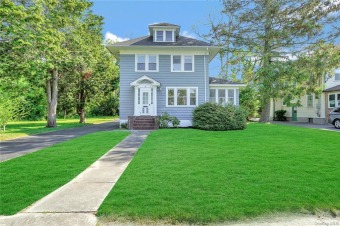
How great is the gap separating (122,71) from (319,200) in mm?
16627

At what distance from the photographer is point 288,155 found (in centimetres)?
755

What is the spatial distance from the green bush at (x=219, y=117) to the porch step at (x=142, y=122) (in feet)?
10.7

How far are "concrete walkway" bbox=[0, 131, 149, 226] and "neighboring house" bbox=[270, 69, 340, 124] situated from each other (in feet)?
82.3

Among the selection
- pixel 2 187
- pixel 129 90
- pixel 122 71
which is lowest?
pixel 2 187

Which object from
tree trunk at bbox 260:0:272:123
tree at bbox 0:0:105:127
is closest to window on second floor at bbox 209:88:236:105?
tree trunk at bbox 260:0:272:123

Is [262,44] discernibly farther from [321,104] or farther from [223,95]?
[321,104]

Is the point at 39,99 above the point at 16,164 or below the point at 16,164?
above

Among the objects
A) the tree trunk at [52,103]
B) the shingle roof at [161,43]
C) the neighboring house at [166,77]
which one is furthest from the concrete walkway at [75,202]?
the tree trunk at [52,103]

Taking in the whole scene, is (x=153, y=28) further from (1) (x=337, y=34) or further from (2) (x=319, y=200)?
(2) (x=319, y=200)

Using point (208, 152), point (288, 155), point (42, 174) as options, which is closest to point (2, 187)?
point (42, 174)

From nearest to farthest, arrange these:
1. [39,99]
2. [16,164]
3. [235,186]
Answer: [235,186] < [16,164] < [39,99]

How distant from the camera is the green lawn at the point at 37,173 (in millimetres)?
4342

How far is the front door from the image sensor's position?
18.4 m

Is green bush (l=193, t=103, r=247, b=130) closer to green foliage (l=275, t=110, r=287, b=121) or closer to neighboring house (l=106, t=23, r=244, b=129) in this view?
neighboring house (l=106, t=23, r=244, b=129)
